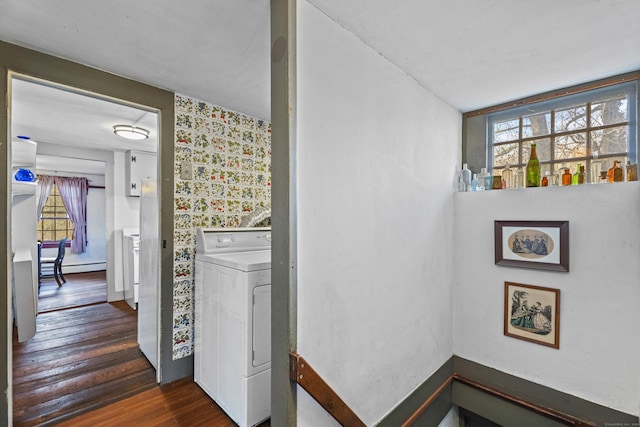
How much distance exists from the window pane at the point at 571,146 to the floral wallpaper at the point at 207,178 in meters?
2.51

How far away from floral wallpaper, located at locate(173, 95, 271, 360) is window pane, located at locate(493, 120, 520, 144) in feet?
7.00

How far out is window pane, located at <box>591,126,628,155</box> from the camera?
196 centimetres

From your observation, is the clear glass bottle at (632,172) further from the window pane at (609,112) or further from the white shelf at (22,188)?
the white shelf at (22,188)

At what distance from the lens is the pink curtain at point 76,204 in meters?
6.69

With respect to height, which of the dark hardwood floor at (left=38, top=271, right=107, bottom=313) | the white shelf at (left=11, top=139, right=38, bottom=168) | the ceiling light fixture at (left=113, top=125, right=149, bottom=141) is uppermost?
the ceiling light fixture at (left=113, top=125, right=149, bottom=141)

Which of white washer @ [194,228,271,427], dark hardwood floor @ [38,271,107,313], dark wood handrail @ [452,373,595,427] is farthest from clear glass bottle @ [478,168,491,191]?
dark hardwood floor @ [38,271,107,313]

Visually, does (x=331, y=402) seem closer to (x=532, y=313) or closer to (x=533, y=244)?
(x=532, y=313)

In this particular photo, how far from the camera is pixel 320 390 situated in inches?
50.1

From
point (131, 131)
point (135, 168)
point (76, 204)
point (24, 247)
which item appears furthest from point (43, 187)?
point (131, 131)

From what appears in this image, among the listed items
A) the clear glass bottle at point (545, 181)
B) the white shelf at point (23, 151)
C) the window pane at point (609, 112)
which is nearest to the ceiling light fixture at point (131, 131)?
the white shelf at point (23, 151)

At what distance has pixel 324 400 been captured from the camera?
4.23ft

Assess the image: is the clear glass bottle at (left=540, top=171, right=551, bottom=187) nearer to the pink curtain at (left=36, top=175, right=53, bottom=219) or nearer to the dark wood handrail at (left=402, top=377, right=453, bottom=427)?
the dark wood handrail at (left=402, top=377, right=453, bottom=427)

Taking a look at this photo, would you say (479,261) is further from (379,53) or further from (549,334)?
(379,53)

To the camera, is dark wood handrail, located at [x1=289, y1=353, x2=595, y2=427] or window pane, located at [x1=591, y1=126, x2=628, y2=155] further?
window pane, located at [x1=591, y1=126, x2=628, y2=155]
